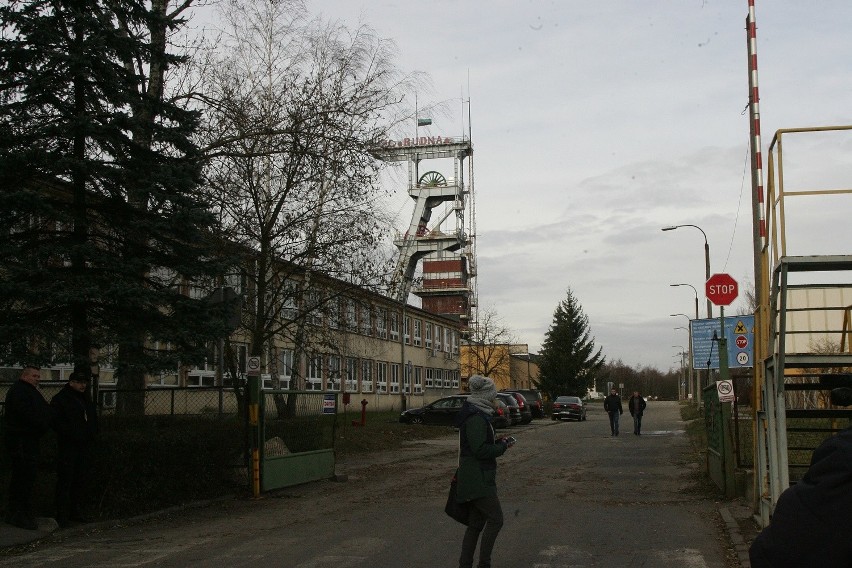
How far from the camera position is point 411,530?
10820mm

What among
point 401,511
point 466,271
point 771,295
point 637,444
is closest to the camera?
point 771,295

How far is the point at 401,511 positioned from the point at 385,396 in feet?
142

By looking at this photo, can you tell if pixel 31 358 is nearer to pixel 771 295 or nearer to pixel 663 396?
pixel 771 295

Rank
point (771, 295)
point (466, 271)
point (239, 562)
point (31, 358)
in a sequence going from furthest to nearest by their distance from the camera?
point (466, 271) < point (31, 358) < point (239, 562) < point (771, 295)

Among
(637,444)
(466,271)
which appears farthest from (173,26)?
(466,271)

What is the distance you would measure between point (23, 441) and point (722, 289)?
14735mm

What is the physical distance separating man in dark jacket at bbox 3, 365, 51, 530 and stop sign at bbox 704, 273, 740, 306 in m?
14.3

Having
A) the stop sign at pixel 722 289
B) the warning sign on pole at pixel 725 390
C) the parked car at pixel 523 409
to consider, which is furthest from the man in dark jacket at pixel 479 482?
the parked car at pixel 523 409

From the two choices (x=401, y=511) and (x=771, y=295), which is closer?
(x=771, y=295)

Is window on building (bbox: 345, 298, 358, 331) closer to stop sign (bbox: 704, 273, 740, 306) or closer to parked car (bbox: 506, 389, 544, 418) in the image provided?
stop sign (bbox: 704, 273, 740, 306)

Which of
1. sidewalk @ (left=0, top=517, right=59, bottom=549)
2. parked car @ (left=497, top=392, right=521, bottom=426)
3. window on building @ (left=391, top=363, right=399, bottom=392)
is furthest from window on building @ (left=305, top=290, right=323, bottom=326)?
window on building @ (left=391, top=363, right=399, bottom=392)

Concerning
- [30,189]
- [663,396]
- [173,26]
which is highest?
[173,26]

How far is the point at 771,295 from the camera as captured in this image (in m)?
8.25

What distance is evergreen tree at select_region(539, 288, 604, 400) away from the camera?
73.6 m
